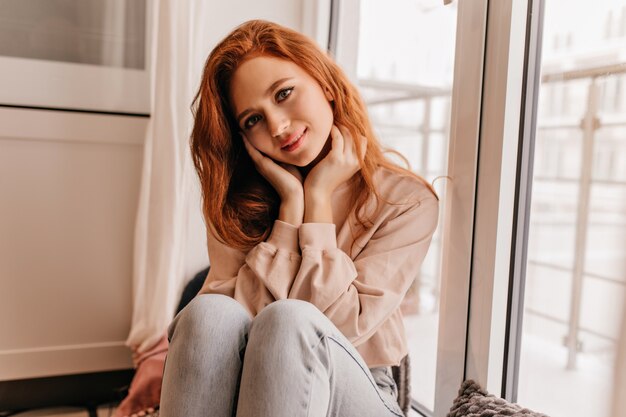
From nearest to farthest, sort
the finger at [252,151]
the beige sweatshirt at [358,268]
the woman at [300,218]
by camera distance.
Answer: the woman at [300,218]
the beige sweatshirt at [358,268]
the finger at [252,151]

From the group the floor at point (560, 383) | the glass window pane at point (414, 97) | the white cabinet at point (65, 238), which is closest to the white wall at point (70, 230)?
the white cabinet at point (65, 238)

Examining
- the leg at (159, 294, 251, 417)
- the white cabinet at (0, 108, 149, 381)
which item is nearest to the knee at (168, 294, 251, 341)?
the leg at (159, 294, 251, 417)

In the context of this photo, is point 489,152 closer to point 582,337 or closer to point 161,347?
point 582,337

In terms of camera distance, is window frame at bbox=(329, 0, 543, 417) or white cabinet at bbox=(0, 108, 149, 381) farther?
white cabinet at bbox=(0, 108, 149, 381)

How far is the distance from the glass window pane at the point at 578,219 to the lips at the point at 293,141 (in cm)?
39

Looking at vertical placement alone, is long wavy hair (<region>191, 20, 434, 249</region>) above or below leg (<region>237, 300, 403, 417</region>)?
above

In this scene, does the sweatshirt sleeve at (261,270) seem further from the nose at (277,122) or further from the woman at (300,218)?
the nose at (277,122)

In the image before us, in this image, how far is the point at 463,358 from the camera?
104 cm

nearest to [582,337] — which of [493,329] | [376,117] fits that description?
[493,329]

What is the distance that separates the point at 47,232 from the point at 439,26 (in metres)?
1.22

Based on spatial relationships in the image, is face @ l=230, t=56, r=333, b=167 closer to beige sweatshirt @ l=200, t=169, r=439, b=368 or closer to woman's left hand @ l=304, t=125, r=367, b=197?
woman's left hand @ l=304, t=125, r=367, b=197

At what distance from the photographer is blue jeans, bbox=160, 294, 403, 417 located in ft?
2.49

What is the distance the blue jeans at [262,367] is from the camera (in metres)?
0.76

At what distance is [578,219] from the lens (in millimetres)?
813
